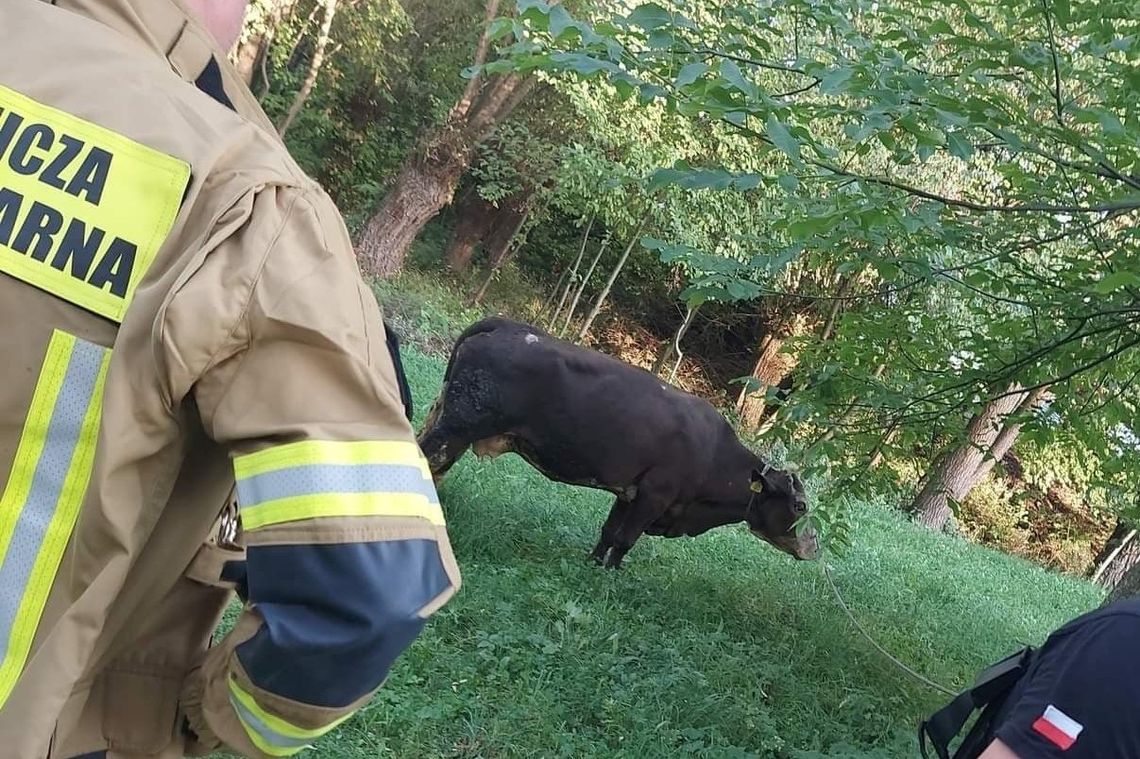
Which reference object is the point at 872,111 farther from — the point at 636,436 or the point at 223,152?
the point at 636,436

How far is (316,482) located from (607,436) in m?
6.14

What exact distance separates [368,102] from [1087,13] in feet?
57.9

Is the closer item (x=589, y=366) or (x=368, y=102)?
(x=589, y=366)

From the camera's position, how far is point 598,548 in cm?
736

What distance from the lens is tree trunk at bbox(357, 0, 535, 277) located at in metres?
15.8

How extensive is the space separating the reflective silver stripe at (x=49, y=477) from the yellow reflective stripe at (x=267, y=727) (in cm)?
33

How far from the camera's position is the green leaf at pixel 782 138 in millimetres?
3043

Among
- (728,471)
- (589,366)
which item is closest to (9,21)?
(589,366)

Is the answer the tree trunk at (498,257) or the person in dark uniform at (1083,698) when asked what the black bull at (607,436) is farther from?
the tree trunk at (498,257)

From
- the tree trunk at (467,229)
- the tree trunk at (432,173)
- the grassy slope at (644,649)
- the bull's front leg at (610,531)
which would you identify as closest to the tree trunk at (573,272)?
the tree trunk at (467,229)

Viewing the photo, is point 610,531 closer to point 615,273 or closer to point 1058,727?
point 1058,727

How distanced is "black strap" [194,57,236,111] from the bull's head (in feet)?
22.4

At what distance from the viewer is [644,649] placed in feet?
18.7

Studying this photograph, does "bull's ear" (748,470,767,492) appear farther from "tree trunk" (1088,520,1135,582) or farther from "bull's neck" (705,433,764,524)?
"tree trunk" (1088,520,1135,582)
